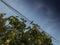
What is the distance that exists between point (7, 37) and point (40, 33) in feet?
14.6

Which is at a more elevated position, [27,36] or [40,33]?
[40,33]

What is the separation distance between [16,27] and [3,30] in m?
1.10

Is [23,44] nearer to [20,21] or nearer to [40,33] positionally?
[20,21]

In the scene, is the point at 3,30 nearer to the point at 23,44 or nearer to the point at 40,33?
the point at 23,44

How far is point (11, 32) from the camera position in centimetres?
1775

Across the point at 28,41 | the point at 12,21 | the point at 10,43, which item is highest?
the point at 12,21

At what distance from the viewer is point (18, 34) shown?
17516mm

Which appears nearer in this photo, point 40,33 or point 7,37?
point 7,37

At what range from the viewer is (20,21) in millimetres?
19641

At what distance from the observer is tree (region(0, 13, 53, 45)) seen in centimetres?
1720

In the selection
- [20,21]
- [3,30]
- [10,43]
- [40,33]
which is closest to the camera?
[10,43]

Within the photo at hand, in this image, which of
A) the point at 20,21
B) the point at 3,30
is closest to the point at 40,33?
the point at 20,21

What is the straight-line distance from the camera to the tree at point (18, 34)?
1720 cm

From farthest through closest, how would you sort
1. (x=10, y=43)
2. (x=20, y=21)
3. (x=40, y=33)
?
1. (x=40, y=33)
2. (x=20, y=21)
3. (x=10, y=43)
